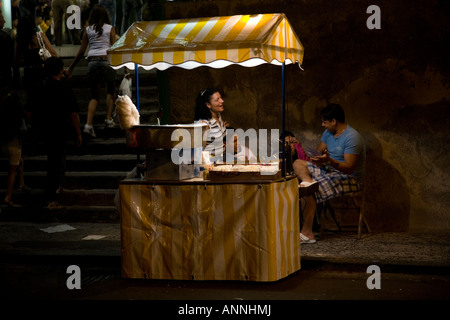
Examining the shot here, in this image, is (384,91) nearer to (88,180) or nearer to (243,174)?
(243,174)

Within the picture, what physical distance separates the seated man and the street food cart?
3.70 feet

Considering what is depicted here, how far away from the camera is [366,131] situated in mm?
9977

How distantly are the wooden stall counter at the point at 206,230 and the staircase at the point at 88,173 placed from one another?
3047 millimetres

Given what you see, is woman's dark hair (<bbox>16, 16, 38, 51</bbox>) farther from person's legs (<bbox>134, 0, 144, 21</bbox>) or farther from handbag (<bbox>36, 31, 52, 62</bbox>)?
person's legs (<bbox>134, 0, 144, 21</bbox>)

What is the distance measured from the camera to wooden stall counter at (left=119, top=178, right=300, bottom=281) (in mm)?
7320

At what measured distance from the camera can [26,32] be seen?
12719mm

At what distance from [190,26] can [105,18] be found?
14.4 feet

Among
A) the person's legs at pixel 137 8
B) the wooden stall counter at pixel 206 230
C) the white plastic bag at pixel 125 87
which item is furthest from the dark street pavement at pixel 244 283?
the person's legs at pixel 137 8

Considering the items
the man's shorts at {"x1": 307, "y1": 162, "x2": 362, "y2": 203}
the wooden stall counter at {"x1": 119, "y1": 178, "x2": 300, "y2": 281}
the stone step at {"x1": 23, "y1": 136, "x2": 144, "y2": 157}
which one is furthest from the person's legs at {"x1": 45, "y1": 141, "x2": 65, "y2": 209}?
the man's shorts at {"x1": 307, "y1": 162, "x2": 362, "y2": 203}

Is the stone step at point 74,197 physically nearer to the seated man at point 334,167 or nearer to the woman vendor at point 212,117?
the woman vendor at point 212,117

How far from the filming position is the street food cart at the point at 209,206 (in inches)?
289

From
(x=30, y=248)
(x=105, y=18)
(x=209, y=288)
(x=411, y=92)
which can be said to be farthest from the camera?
(x=105, y=18)

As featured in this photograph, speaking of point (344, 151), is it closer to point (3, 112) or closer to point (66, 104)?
point (66, 104)

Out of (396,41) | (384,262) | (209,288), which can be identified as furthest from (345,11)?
(209,288)
